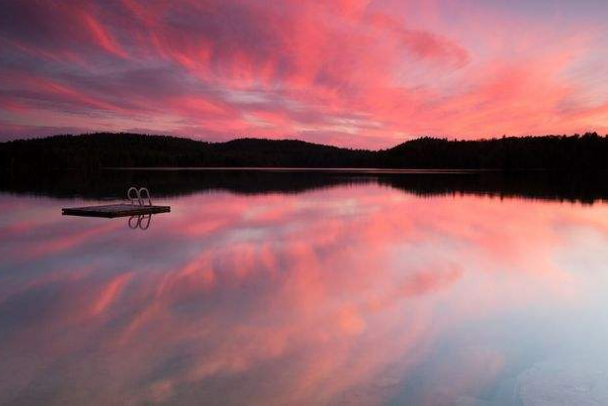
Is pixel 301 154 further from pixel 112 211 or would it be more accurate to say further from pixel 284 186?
pixel 112 211

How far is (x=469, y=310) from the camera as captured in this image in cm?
809

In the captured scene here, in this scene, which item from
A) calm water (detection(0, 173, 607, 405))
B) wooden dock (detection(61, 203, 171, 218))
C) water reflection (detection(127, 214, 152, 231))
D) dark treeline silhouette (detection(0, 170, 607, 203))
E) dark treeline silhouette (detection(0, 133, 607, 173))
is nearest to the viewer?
calm water (detection(0, 173, 607, 405))

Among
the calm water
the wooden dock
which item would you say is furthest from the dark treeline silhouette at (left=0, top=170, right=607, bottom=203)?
the calm water

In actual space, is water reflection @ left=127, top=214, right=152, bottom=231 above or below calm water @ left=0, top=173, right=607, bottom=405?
above

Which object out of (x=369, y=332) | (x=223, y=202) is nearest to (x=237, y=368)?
(x=369, y=332)

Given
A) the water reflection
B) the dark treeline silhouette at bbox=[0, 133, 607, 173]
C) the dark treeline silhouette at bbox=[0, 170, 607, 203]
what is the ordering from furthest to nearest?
the dark treeline silhouette at bbox=[0, 133, 607, 173] → the dark treeline silhouette at bbox=[0, 170, 607, 203] → the water reflection

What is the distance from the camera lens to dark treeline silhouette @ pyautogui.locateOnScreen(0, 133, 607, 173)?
96.0m

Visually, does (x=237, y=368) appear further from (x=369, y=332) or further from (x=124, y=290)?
(x=124, y=290)

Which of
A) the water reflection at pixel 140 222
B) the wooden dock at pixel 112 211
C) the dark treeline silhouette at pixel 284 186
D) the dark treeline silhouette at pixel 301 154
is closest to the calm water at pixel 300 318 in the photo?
the water reflection at pixel 140 222

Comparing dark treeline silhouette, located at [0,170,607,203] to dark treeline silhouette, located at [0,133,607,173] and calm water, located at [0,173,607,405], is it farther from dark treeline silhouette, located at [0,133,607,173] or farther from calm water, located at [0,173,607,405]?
dark treeline silhouette, located at [0,133,607,173]

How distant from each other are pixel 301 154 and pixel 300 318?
149 meters

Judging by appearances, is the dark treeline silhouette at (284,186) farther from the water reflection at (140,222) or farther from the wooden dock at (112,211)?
the water reflection at (140,222)

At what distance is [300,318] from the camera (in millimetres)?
7496

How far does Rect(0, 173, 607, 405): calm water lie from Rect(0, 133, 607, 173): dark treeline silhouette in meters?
83.4
